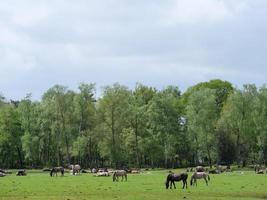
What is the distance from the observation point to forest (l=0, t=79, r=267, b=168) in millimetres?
119062

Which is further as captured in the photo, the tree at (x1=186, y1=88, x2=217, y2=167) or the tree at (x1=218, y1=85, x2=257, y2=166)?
the tree at (x1=186, y1=88, x2=217, y2=167)

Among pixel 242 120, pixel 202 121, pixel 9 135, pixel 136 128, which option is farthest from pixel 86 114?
pixel 242 120

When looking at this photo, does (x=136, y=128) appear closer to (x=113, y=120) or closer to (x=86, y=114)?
(x=113, y=120)

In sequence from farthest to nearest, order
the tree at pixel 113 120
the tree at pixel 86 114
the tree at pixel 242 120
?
the tree at pixel 86 114 < the tree at pixel 113 120 < the tree at pixel 242 120

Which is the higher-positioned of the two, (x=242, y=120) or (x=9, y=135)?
(x=242, y=120)

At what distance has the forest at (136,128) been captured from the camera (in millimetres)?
119062

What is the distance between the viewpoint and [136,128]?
124750 mm

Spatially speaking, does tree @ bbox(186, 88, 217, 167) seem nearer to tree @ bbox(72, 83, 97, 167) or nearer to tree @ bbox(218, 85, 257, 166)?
tree @ bbox(218, 85, 257, 166)

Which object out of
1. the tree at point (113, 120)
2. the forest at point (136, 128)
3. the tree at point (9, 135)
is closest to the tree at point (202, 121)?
the forest at point (136, 128)

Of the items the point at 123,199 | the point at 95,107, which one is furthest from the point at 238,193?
the point at 95,107

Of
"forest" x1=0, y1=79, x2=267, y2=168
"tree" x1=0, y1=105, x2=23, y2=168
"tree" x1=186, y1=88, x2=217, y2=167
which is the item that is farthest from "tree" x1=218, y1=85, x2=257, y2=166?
"tree" x1=0, y1=105, x2=23, y2=168

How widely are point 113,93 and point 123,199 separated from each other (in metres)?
84.1

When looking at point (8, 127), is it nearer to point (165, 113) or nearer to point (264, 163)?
point (165, 113)

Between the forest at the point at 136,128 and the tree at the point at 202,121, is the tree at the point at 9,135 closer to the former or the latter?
the forest at the point at 136,128
